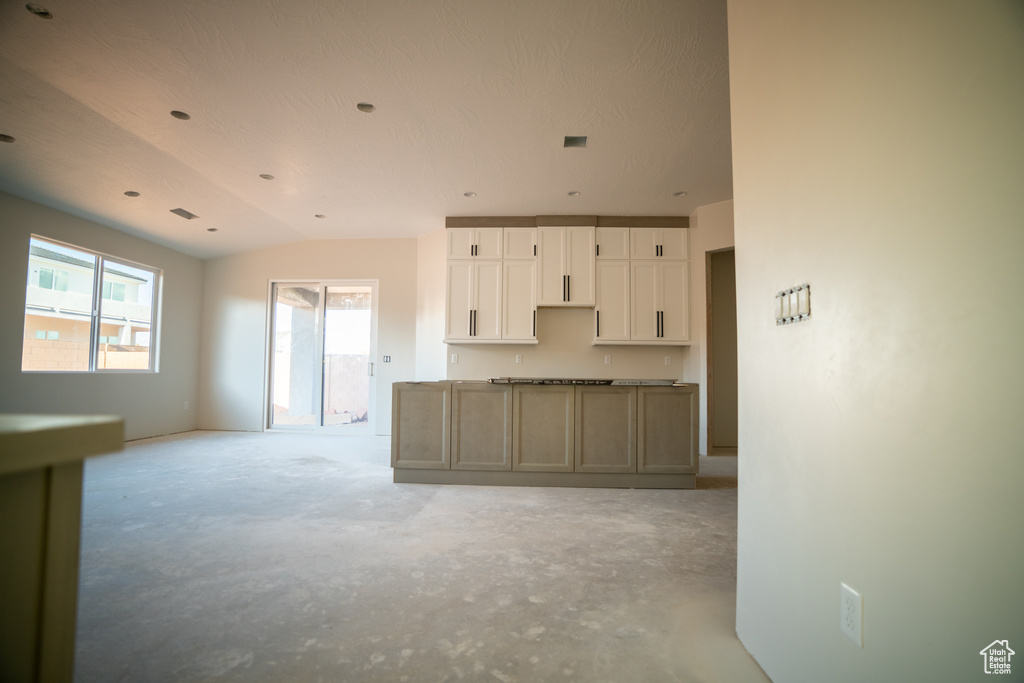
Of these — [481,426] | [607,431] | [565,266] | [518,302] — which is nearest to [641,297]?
[565,266]

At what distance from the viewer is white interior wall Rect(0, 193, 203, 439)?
4906 millimetres

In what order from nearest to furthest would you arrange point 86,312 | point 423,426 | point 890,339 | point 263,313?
point 890,339
point 423,426
point 86,312
point 263,313

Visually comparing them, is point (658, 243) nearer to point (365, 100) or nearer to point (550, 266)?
point (550, 266)

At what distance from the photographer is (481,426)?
4285mm

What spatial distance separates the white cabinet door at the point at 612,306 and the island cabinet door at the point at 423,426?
2.34 meters

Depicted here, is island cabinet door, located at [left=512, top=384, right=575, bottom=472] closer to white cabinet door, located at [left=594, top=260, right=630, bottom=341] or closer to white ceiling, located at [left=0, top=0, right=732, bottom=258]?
white cabinet door, located at [left=594, top=260, right=630, bottom=341]

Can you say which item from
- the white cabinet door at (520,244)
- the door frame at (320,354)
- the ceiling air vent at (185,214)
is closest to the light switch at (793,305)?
the white cabinet door at (520,244)

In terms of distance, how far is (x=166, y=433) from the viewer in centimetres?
693

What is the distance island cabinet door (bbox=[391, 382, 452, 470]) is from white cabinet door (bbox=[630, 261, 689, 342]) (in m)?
2.67

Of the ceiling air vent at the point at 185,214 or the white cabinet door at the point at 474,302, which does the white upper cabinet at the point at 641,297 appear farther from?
the ceiling air vent at the point at 185,214

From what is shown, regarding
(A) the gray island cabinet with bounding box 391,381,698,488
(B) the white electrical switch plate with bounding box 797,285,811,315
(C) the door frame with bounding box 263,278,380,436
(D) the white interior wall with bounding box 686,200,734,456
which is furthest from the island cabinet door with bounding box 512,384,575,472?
(C) the door frame with bounding box 263,278,380,436

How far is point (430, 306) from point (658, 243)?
3.11 metres

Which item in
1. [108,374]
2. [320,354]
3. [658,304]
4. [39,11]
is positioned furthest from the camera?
[320,354]

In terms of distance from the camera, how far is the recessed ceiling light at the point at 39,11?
104 inches
